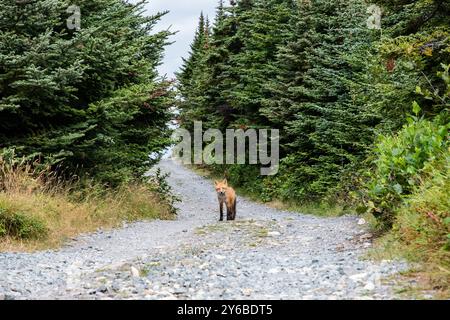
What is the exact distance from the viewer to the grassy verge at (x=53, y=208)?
8.59m

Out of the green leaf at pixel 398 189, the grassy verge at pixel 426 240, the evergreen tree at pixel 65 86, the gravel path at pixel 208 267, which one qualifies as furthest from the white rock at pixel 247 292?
the evergreen tree at pixel 65 86

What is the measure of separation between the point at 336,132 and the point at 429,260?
12.6 m

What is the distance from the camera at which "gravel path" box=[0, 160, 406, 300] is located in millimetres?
5012

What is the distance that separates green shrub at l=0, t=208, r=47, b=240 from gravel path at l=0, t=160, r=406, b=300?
60 cm

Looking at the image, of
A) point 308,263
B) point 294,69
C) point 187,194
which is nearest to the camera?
point 308,263

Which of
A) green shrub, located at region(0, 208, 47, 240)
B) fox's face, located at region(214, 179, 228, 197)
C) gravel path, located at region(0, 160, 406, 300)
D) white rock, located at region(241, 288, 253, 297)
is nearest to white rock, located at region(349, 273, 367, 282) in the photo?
gravel path, located at region(0, 160, 406, 300)

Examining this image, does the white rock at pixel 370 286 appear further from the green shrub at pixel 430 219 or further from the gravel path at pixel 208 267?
the green shrub at pixel 430 219

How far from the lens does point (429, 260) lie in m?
5.34

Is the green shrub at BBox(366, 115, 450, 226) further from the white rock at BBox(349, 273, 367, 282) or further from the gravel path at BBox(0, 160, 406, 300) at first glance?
the white rock at BBox(349, 273, 367, 282)

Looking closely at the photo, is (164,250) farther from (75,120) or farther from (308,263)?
(75,120)

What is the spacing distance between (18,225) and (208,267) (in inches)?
157

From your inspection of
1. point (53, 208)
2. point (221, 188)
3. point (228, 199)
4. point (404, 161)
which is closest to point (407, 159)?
point (404, 161)

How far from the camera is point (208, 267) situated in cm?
622
